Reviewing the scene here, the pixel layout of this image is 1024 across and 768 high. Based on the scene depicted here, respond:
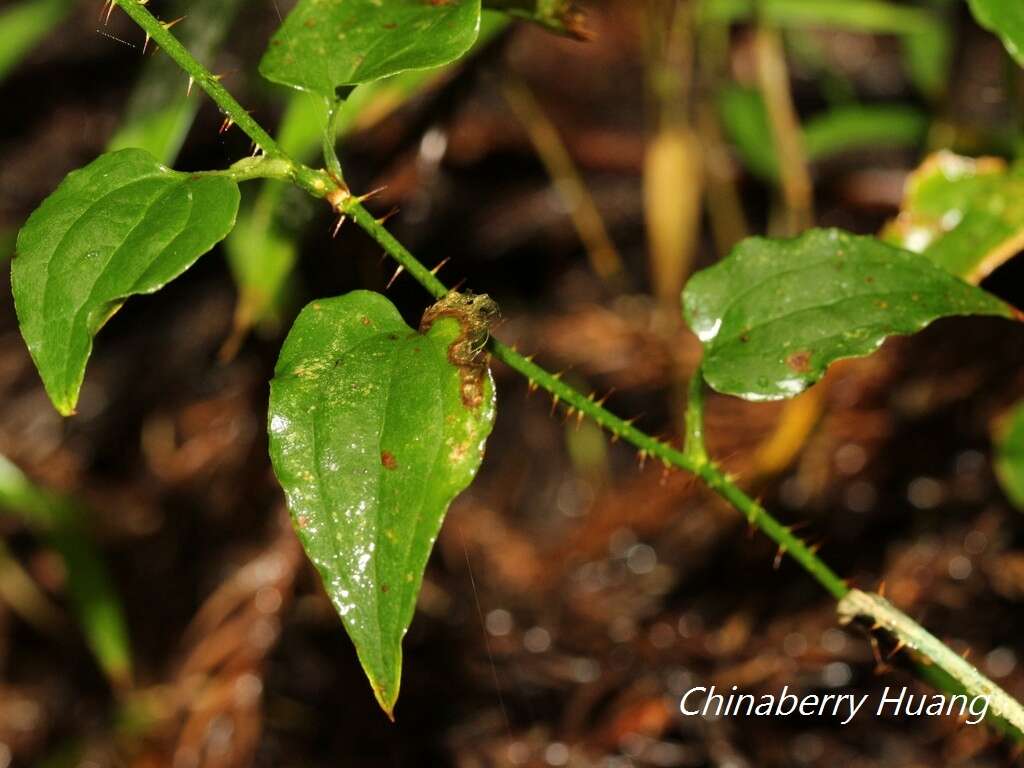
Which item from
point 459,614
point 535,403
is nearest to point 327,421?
point 459,614

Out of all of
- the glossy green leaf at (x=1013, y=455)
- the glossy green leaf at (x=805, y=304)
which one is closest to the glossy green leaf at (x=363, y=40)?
the glossy green leaf at (x=805, y=304)

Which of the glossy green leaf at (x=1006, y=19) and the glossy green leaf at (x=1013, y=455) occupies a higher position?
the glossy green leaf at (x=1006, y=19)

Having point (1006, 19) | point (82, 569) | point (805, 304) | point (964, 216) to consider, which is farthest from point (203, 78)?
point (82, 569)

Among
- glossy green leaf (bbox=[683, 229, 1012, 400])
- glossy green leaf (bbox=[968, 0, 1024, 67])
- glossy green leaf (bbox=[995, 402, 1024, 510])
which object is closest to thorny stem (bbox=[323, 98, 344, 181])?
glossy green leaf (bbox=[683, 229, 1012, 400])

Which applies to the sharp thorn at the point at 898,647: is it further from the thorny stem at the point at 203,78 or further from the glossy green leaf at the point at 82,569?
the glossy green leaf at the point at 82,569

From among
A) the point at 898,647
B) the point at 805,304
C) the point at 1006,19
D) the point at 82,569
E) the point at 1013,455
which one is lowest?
the point at 1013,455

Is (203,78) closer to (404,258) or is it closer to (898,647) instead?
(404,258)

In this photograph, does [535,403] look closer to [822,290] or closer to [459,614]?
[459,614]
